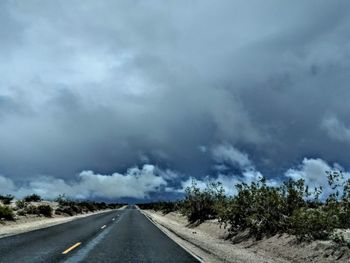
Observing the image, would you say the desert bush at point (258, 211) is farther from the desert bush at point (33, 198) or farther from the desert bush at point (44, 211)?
the desert bush at point (33, 198)

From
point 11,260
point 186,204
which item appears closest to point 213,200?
point 186,204

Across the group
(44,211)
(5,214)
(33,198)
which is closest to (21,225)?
(5,214)

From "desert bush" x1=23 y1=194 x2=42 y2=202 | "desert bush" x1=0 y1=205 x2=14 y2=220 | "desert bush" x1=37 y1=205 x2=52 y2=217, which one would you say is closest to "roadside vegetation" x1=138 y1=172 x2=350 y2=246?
"desert bush" x1=0 y1=205 x2=14 y2=220

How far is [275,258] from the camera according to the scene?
50.7 ft

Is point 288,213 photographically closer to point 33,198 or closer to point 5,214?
point 5,214

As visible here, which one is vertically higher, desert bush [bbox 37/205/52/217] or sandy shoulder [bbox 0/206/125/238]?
desert bush [bbox 37/205/52/217]

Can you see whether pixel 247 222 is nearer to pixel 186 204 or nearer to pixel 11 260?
pixel 11 260

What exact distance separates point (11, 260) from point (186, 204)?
104ft

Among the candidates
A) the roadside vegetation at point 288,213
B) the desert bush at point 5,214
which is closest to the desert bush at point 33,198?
the desert bush at point 5,214

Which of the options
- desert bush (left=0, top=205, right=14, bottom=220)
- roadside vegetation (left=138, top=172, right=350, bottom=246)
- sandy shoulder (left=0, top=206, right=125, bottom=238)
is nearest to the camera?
roadside vegetation (left=138, top=172, right=350, bottom=246)

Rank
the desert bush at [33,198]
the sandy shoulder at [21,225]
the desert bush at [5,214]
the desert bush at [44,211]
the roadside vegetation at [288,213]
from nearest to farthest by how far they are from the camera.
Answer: the roadside vegetation at [288,213] < the sandy shoulder at [21,225] < the desert bush at [5,214] < the desert bush at [44,211] < the desert bush at [33,198]

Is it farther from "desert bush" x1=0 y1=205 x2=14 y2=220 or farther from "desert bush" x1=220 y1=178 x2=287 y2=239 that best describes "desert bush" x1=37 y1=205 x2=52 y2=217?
"desert bush" x1=220 y1=178 x2=287 y2=239

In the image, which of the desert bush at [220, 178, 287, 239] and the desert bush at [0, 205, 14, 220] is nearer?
the desert bush at [220, 178, 287, 239]

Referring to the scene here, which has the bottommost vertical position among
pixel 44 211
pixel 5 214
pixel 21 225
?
pixel 21 225
